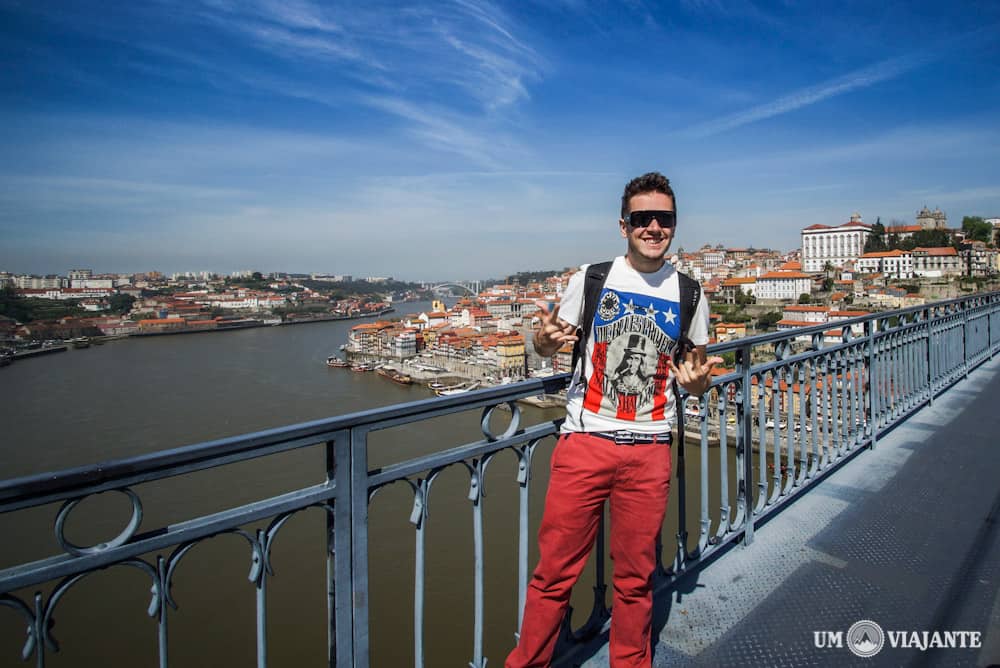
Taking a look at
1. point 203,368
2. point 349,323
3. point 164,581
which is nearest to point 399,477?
point 164,581

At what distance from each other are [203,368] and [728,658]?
4227 centimetres

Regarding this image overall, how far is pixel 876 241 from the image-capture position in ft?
183

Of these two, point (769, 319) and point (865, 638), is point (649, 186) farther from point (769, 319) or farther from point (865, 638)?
point (769, 319)

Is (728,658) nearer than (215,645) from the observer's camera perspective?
Yes

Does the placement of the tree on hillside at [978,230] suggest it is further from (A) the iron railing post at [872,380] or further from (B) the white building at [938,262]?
(A) the iron railing post at [872,380]

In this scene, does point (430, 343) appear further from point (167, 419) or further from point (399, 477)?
point (399, 477)

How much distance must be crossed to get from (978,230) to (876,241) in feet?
24.6

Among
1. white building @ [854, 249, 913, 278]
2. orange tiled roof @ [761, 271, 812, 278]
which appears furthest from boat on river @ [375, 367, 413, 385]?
white building @ [854, 249, 913, 278]

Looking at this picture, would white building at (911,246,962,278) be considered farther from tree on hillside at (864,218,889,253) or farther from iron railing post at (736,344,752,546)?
iron railing post at (736,344,752,546)

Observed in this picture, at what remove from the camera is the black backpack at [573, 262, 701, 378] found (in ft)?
3.96

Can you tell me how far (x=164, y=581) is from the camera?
0.84m

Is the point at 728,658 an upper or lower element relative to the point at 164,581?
lower

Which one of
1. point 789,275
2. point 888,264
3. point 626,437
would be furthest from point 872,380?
point 888,264

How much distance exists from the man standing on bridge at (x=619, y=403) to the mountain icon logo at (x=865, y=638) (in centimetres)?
62
